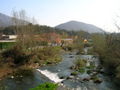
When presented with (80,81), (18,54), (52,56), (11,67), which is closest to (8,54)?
(18,54)

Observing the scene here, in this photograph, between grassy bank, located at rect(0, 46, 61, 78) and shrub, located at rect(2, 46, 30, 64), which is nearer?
grassy bank, located at rect(0, 46, 61, 78)

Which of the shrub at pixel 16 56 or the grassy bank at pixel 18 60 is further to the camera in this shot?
the shrub at pixel 16 56

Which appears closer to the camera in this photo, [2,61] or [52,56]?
[2,61]

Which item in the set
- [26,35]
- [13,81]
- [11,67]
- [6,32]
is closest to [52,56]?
[26,35]

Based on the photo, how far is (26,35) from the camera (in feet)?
160

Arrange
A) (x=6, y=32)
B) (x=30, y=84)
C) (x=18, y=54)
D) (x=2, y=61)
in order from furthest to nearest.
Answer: (x=6, y=32) → (x=18, y=54) → (x=2, y=61) → (x=30, y=84)

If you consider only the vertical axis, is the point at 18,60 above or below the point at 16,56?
below

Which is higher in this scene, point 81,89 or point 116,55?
point 116,55

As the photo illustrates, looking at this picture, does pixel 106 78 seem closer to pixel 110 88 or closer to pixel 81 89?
pixel 110 88

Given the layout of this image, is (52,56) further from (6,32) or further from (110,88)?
(6,32)

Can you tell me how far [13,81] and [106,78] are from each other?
1308 cm

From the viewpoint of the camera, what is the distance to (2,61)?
3581 centimetres

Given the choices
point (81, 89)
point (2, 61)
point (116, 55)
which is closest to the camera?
point (81, 89)

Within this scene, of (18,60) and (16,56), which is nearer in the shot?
(18,60)
